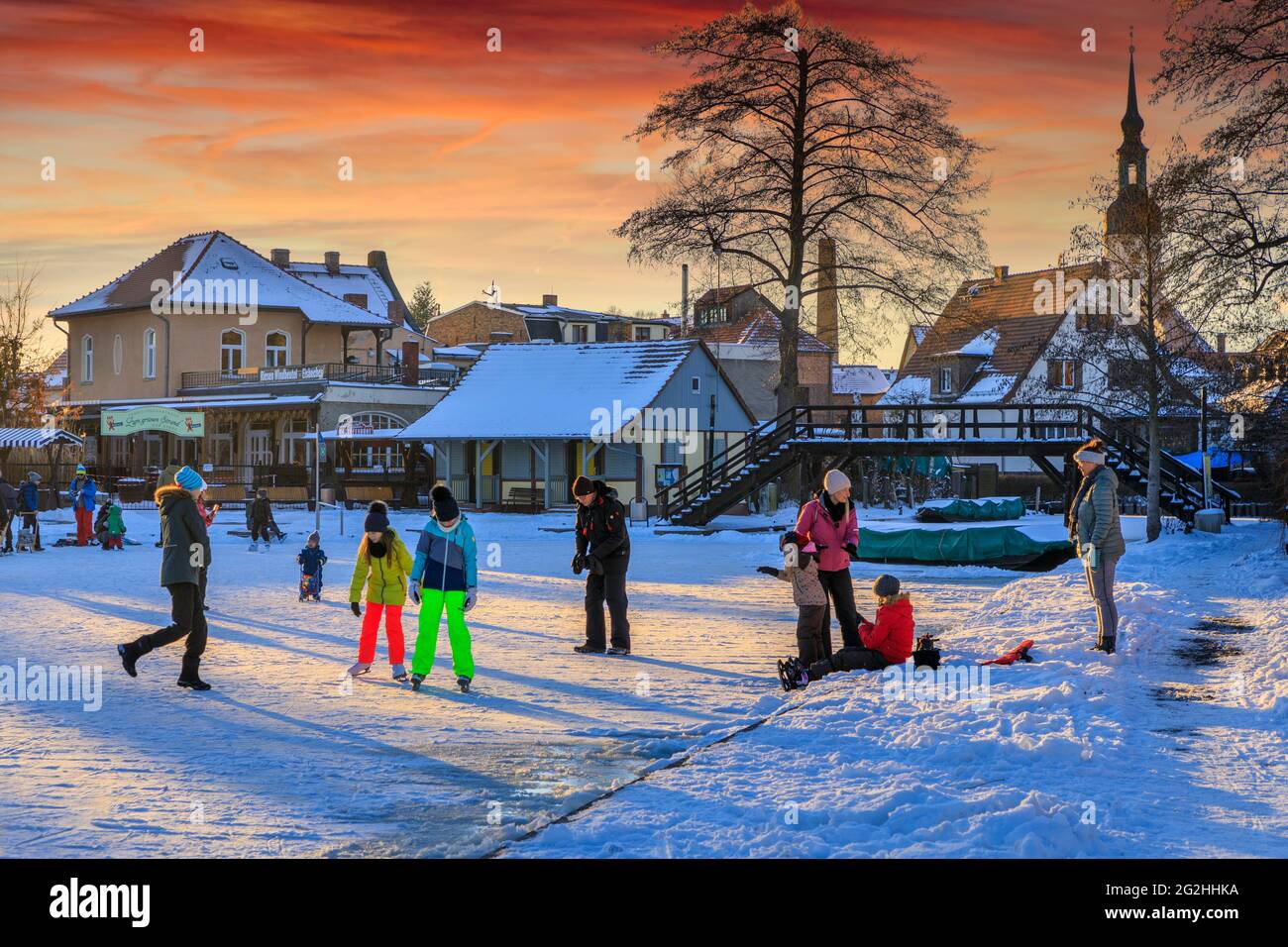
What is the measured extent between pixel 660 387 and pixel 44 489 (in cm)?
2089

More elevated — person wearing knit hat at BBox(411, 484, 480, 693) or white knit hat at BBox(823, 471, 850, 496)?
white knit hat at BBox(823, 471, 850, 496)

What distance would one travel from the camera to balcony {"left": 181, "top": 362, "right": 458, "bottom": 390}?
5497 cm

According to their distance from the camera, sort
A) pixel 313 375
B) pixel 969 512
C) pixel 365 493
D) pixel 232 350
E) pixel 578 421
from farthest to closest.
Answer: pixel 232 350 → pixel 313 375 → pixel 365 493 → pixel 578 421 → pixel 969 512

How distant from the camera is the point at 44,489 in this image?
44875 millimetres

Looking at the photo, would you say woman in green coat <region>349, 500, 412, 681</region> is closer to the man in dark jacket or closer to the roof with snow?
the man in dark jacket

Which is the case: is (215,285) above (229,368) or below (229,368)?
above

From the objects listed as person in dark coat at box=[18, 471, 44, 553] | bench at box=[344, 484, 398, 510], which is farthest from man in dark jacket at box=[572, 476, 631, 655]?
bench at box=[344, 484, 398, 510]

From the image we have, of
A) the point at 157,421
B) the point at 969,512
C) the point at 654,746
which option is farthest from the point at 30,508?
the point at 654,746

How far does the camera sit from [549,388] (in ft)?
161

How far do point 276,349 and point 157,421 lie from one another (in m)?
12.5

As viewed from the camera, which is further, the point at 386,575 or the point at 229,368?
the point at 229,368

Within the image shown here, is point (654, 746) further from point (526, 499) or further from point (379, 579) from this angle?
point (526, 499)

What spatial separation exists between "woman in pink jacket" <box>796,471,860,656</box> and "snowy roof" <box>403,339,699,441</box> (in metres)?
32.8

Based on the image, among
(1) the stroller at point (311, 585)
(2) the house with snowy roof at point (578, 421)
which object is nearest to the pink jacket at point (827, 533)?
(1) the stroller at point (311, 585)
